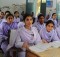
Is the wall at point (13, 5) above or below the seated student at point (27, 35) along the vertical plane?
above

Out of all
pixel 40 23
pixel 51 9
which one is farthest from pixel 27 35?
pixel 51 9

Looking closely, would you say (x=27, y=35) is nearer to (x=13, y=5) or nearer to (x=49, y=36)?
(x=49, y=36)

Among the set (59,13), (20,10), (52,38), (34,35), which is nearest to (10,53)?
(34,35)

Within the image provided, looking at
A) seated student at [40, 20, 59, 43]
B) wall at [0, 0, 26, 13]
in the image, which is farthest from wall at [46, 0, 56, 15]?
seated student at [40, 20, 59, 43]

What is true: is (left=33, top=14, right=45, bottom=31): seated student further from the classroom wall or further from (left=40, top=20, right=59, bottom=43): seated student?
the classroom wall

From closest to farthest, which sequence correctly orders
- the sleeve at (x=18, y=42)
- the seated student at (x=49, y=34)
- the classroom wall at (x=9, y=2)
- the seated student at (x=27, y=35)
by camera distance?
the sleeve at (x=18, y=42)
the seated student at (x=27, y=35)
the seated student at (x=49, y=34)
the classroom wall at (x=9, y=2)

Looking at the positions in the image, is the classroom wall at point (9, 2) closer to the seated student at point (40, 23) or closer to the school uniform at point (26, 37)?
the seated student at point (40, 23)

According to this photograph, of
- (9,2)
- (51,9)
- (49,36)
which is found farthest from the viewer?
(9,2)

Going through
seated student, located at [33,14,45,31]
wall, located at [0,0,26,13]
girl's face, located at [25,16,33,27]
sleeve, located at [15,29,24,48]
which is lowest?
sleeve, located at [15,29,24,48]

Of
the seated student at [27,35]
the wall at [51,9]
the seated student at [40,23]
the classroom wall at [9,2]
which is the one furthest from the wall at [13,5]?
the seated student at [27,35]

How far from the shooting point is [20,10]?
759 cm

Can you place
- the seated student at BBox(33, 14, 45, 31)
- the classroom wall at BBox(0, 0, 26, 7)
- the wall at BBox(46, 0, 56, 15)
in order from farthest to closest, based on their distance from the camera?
the classroom wall at BBox(0, 0, 26, 7) < the wall at BBox(46, 0, 56, 15) < the seated student at BBox(33, 14, 45, 31)

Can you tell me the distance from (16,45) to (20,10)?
15.9 feet

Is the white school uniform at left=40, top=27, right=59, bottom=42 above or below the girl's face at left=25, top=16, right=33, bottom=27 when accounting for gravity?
below
